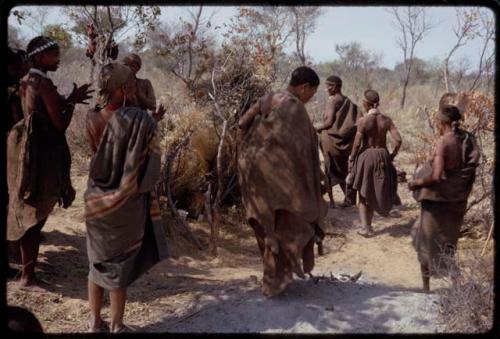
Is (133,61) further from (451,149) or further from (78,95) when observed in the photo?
(451,149)

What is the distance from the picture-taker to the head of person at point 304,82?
13.2ft

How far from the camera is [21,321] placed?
10.4 feet

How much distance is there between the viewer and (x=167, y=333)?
404 cm

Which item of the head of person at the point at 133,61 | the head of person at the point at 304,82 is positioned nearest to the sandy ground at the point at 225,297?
the head of person at the point at 304,82

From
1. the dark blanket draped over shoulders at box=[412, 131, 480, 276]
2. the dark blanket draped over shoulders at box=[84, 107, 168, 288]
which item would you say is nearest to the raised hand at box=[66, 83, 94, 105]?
the dark blanket draped over shoulders at box=[84, 107, 168, 288]

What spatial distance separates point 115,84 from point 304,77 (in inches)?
54.5

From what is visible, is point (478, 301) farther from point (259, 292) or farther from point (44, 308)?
point (44, 308)

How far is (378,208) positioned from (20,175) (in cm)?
484

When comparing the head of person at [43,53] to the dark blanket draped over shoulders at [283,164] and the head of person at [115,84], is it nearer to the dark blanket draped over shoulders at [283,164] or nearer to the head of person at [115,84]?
the head of person at [115,84]

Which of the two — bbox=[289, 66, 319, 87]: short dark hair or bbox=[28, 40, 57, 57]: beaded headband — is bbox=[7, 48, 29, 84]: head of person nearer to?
bbox=[28, 40, 57, 57]: beaded headband

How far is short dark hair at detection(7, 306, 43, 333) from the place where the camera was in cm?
313

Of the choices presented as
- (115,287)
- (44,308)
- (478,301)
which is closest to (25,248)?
(44,308)

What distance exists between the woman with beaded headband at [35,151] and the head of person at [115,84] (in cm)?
75

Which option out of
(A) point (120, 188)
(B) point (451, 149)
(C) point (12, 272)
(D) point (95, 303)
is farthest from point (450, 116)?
(C) point (12, 272)
